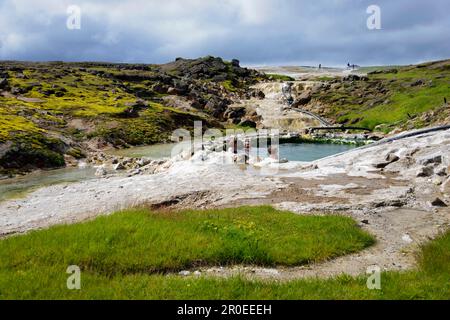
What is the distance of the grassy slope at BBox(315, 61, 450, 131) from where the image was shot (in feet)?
253

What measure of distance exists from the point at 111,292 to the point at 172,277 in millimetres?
1939

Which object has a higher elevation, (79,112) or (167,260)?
(79,112)

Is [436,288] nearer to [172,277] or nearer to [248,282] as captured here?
[248,282]

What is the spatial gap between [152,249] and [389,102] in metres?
99.5

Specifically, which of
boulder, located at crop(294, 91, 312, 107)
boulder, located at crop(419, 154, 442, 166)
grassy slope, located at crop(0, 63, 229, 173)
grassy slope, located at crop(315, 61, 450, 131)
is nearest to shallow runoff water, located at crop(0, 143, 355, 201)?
grassy slope, located at crop(0, 63, 229, 173)

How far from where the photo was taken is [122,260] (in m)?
11.9

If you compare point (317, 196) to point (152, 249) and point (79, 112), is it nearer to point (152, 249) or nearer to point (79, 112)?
point (152, 249)

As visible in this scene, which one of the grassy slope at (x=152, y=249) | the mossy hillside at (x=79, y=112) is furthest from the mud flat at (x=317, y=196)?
the mossy hillside at (x=79, y=112)

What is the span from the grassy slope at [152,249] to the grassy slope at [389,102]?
55302 millimetres

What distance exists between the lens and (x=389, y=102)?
101m

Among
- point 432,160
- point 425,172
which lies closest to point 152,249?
point 425,172
